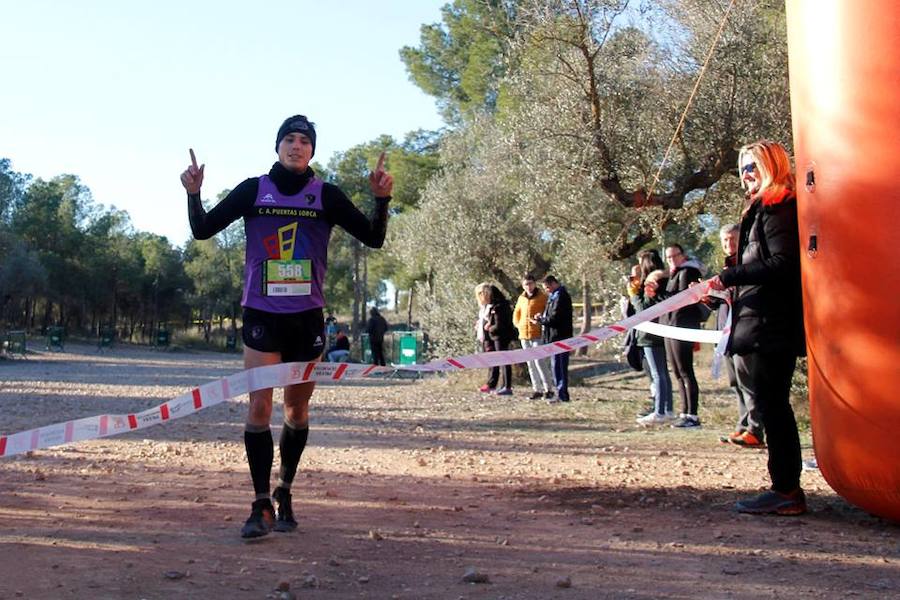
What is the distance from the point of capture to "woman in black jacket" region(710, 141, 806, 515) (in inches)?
194

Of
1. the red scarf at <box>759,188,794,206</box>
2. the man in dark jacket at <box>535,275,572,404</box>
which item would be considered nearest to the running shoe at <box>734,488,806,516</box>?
the red scarf at <box>759,188,794,206</box>

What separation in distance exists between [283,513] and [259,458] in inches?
12.8

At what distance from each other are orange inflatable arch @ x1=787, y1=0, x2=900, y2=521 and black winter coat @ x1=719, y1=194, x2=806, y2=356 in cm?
15

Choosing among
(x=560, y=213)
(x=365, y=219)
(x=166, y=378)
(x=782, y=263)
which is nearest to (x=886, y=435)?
(x=782, y=263)

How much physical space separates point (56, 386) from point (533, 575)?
1558 centimetres

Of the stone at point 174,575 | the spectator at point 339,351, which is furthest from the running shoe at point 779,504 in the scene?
the spectator at point 339,351

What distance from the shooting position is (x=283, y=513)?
15.5 feet

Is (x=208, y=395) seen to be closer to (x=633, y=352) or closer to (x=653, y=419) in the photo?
(x=653, y=419)

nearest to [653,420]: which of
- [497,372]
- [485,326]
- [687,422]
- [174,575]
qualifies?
[687,422]

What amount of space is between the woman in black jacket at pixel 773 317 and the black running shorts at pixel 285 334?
2.23 meters

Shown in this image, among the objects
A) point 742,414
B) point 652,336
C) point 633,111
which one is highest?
point 633,111

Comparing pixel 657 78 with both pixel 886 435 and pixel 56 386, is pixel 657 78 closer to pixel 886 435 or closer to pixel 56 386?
pixel 886 435

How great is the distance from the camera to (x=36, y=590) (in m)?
3.57

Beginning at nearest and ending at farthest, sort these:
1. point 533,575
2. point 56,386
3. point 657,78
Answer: point 533,575 → point 657,78 → point 56,386
